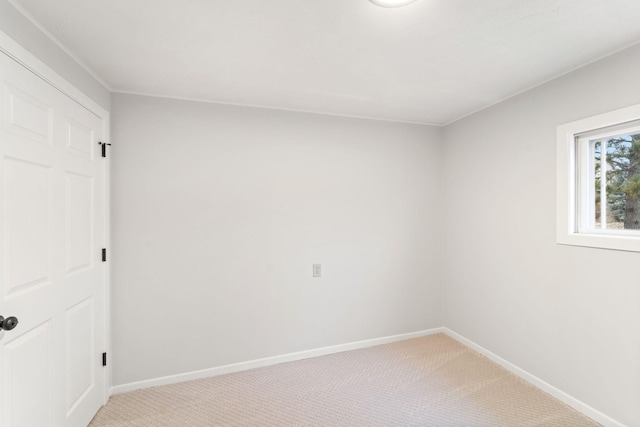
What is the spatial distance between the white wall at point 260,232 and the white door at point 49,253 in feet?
0.94

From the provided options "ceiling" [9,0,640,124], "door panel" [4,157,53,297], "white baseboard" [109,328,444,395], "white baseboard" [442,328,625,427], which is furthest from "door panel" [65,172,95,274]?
"white baseboard" [442,328,625,427]

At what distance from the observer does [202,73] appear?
6.72 ft

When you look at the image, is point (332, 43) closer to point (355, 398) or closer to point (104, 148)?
point (104, 148)

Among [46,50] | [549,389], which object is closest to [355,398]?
[549,389]

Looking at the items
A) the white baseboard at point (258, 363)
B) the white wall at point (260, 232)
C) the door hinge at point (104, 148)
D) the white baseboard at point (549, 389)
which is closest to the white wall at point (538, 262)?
the white baseboard at point (549, 389)

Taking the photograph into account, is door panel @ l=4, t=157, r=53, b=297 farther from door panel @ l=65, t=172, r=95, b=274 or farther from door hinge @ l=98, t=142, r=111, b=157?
door hinge @ l=98, t=142, r=111, b=157

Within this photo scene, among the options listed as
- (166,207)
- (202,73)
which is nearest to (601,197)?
(202,73)

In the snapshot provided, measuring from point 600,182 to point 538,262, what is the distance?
2.27ft

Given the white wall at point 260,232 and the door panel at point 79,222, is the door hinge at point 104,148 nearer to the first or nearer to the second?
the white wall at point 260,232

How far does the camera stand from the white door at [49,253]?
1306mm

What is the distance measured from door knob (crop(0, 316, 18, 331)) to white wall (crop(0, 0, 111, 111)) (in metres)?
1.22

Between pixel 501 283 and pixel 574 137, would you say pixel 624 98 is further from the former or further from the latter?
pixel 501 283

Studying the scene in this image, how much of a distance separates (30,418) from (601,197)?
140 inches

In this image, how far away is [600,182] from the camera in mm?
2061
